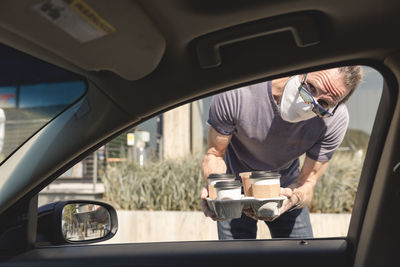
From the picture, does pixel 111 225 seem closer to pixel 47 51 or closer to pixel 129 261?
pixel 129 261

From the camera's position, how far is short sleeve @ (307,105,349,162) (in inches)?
103

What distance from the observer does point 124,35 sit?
102 cm

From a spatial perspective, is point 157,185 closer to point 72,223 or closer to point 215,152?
point 215,152

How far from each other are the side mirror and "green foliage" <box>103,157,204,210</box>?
4.60 metres

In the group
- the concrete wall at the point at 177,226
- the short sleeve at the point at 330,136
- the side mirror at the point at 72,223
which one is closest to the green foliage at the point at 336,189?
the concrete wall at the point at 177,226

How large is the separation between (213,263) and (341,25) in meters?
0.90

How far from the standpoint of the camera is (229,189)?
5.88 ft

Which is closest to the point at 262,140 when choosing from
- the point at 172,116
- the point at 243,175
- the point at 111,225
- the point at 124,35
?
the point at 243,175

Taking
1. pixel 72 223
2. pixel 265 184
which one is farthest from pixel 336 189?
pixel 72 223

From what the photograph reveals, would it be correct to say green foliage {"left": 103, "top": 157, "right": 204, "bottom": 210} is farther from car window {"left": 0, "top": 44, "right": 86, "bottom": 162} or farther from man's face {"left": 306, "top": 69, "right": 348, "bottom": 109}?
man's face {"left": 306, "top": 69, "right": 348, "bottom": 109}

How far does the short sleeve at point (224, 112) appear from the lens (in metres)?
2.48

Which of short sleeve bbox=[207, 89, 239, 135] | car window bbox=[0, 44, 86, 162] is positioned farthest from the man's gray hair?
car window bbox=[0, 44, 86, 162]

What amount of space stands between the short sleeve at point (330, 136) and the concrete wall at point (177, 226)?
2.89 m

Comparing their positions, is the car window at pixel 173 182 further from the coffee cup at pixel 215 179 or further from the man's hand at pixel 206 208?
the coffee cup at pixel 215 179
